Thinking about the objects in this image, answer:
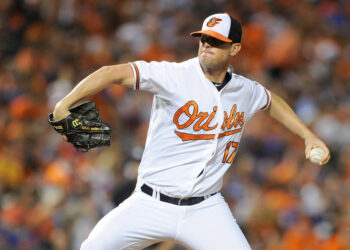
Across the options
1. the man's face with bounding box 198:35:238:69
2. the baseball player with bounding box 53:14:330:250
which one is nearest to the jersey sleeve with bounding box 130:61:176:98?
the baseball player with bounding box 53:14:330:250

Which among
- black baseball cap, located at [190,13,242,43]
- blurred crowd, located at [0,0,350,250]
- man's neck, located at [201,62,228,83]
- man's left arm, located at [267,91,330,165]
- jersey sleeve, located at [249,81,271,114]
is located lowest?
blurred crowd, located at [0,0,350,250]

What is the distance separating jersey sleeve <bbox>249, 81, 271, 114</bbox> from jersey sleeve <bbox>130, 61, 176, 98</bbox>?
698 millimetres

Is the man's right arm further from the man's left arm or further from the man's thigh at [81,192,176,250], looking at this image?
the man's left arm

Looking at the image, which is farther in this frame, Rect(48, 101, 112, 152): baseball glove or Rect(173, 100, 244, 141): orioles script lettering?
Rect(173, 100, 244, 141): orioles script lettering

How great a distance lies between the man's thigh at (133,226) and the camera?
3.74 meters

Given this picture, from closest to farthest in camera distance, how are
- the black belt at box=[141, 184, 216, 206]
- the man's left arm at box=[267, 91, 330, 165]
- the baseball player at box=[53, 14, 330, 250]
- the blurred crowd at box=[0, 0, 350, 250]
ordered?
the baseball player at box=[53, 14, 330, 250] < the black belt at box=[141, 184, 216, 206] < the man's left arm at box=[267, 91, 330, 165] < the blurred crowd at box=[0, 0, 350, 250]

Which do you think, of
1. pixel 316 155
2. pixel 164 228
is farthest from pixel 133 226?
pixel 316 155

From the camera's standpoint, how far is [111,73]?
3.50 meters

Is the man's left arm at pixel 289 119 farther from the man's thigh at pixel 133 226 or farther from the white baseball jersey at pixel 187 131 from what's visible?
the man's thigh at pixel 133 226

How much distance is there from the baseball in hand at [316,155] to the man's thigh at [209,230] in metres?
0.65

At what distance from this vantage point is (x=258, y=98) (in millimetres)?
4234

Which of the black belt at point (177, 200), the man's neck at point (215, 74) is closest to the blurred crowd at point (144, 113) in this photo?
the black belt at point (177, 200)

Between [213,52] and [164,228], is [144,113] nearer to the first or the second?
[213,52]

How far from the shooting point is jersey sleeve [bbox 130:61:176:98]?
3.65 metres
